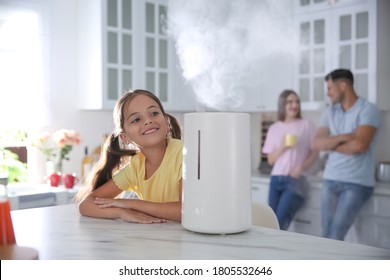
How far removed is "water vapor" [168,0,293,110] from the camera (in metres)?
1.20

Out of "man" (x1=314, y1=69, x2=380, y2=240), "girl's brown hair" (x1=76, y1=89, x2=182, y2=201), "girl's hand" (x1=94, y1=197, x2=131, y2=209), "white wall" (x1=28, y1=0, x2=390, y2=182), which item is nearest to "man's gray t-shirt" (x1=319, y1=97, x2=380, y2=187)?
"man" (x1=314, y1=69, x2=380, y2=240)

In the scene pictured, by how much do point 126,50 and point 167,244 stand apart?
2.19 feet

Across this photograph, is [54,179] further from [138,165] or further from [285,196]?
[285,196]

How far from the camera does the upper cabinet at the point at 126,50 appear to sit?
1112 millimetres

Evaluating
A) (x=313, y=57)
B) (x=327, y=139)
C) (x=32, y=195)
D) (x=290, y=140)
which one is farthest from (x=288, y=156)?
(x=32, y=195)

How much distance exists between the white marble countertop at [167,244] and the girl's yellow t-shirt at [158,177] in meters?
0.10

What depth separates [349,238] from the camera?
1.95 metres

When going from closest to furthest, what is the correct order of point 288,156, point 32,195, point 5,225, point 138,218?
point 5,225 → point 138,218 → point 32,195 → point 288,156

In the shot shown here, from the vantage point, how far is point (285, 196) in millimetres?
2033

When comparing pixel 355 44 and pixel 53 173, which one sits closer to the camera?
pixel 53 173

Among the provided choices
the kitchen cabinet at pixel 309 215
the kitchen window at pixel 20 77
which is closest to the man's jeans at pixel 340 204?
the kitchen cabinet at pixel 309 215

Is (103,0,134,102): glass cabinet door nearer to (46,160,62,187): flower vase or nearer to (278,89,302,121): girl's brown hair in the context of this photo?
(46,160,62,187): flower vase

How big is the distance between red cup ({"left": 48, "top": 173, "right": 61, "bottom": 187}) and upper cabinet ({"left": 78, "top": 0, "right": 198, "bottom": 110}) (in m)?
0.18

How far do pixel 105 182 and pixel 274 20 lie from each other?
5.26 ft
